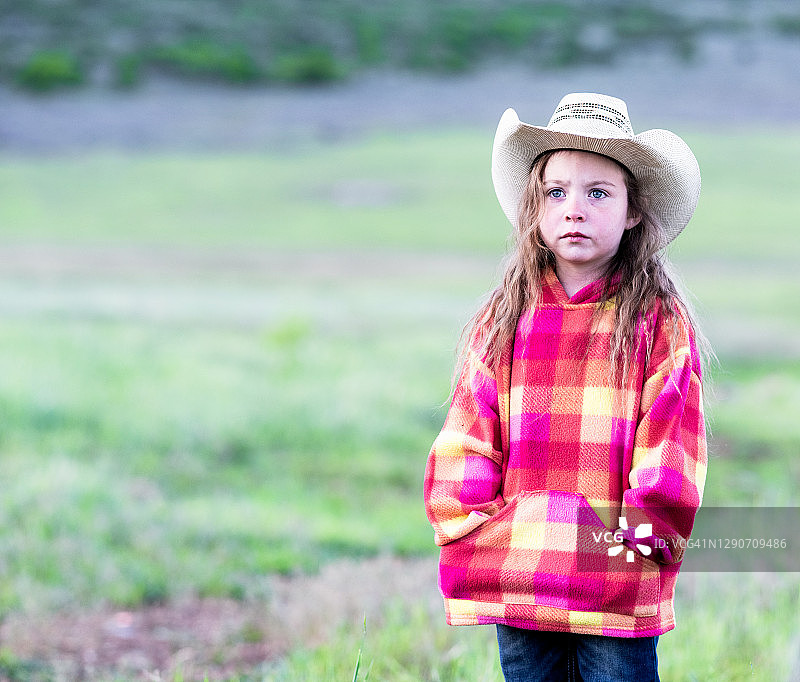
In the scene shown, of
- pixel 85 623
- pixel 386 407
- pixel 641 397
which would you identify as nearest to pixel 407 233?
pixel 386 407

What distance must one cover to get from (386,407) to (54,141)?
7.73 meters

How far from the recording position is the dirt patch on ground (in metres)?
3.09

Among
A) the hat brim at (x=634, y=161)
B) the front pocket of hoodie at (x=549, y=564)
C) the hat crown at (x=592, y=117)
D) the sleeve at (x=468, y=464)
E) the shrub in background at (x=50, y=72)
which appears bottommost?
the front pocket of hoodie at (x=549, y=564)

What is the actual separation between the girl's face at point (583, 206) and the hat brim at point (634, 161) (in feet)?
0.09

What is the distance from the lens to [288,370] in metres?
7.43

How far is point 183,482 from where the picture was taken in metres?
5.44

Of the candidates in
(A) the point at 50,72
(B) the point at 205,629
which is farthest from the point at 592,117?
(A) the point at 50,72

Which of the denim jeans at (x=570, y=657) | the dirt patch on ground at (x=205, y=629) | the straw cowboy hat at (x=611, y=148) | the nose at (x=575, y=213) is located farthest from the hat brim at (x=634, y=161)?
the dirt patch on ground at (x=205, y=629)

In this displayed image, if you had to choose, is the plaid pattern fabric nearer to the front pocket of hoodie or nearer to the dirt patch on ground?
the front pocket of hoodie

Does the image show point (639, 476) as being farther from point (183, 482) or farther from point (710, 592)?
point (183, 482)

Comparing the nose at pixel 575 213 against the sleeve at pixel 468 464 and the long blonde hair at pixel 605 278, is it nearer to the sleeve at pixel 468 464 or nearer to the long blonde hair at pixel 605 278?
the long blonde hair at pixel 605 278

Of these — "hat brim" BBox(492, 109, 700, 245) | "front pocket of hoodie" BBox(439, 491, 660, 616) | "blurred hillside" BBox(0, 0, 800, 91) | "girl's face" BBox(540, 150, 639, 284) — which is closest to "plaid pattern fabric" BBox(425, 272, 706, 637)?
"front pocket of hoodie" BBox(439, 491, 660, 616)

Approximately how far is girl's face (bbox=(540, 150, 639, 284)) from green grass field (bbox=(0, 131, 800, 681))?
0.95 ft

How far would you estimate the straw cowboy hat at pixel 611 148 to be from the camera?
1.64m
